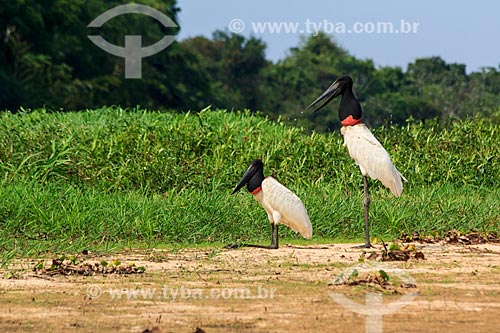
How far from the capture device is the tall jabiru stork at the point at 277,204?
10258mm

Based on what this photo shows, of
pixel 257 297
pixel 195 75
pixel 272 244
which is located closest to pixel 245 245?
pixel 272 244

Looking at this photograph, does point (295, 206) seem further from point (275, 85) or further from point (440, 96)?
point (275, 85)

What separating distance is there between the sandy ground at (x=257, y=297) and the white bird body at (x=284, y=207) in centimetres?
58

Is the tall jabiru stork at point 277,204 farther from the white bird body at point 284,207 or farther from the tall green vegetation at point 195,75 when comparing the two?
the tall green vegetation at point 195,75

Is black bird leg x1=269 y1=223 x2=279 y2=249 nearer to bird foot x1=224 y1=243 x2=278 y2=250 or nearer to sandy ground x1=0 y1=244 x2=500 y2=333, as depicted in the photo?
bird foot x1=224 y1=243 x2=278 y2=250

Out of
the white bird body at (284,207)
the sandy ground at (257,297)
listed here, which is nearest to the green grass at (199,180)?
the white bird body at (284,207)

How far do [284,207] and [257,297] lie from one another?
3.18 meters

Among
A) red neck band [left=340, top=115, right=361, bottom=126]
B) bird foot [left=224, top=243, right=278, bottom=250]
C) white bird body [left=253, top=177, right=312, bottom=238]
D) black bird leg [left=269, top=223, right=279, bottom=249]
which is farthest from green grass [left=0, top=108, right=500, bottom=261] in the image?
red neck band [left=340, top=115, right=361, bottom=126]

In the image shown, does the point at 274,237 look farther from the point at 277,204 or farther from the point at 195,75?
the point at 195,75

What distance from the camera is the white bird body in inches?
404

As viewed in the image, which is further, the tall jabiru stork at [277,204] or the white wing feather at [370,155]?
the white wing feather at [370,155]

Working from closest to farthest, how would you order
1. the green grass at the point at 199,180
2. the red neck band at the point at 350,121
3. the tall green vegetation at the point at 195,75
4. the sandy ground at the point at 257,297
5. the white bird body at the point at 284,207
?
the sandy ground at the point at 257,297, the white bird body at the point at 284,207, the red neck band at the point at 350,121, the green grass at the point at 199,180, the tall green vegetation at the point at 195,75

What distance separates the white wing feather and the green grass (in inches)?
50.9

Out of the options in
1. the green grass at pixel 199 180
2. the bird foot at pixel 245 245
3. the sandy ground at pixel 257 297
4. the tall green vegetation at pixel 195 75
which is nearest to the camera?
the sandy ground at pixel 257 297
